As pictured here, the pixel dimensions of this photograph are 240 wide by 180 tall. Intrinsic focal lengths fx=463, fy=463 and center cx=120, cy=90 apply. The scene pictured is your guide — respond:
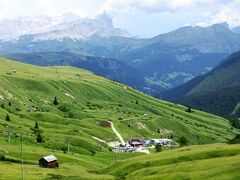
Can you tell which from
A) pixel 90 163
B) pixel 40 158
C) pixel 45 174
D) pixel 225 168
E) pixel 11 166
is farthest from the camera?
pixel 90 163

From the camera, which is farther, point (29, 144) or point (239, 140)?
point (29, 144)

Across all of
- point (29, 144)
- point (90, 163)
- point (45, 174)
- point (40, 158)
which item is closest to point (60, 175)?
point (45, 174)

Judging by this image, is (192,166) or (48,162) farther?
(48,162)

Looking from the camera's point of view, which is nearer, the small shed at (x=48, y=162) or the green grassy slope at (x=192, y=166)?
the green grassy slope at (x=192, y=166)

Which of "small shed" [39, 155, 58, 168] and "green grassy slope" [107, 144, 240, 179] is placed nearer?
"green grassy slope" [107, 144, 240, 179]

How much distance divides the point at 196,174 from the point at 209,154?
2631 centimetres

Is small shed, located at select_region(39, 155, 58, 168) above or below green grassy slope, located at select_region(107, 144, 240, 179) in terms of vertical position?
above

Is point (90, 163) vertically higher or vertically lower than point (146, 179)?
higher

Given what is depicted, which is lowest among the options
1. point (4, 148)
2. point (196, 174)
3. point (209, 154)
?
point (196, 174)

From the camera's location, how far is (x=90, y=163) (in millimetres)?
177000

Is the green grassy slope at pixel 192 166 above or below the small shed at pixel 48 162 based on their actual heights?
below

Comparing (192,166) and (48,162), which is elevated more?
(48,162)

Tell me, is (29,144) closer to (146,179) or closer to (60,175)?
(60,175)

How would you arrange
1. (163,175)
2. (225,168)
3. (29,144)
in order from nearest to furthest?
(225,168) → (163,175) → (29,144)
